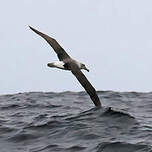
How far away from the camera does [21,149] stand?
396 inches

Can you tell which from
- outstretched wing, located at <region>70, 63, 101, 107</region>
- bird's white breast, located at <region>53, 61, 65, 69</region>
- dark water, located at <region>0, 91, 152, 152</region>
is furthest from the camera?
bird's white breast, located at <region>53, 61, 65, 69</region>

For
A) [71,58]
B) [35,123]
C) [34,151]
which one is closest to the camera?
[34,151]

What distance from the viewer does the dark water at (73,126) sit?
10031 millimetres

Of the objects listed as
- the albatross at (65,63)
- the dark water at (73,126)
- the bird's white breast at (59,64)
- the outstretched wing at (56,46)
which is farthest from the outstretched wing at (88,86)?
the outstretched wing at (56,46)

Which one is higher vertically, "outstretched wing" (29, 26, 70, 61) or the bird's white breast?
"outstretched wing" (29, 26, 70, 61)

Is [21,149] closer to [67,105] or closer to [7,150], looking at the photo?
[7,150]

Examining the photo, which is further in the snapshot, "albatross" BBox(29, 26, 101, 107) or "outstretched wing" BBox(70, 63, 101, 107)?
"albatross" BBox(29, 26, 101, 107)

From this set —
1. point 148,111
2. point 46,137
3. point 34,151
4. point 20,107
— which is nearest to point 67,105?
point 20,107

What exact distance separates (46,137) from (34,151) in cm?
104

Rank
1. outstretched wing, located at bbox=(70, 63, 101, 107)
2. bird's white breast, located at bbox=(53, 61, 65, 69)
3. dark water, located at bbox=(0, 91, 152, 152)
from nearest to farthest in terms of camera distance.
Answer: dark water, located at bbox=(0, 91, 152, 152)
outstretched wing, located at bbox=(70, 63, 101, 107)
bird's white breast, located at bbox=(53, 61, 65, 69)

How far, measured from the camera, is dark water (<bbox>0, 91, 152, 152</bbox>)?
10031mm

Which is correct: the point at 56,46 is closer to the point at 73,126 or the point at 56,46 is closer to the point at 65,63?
the point at 65,63

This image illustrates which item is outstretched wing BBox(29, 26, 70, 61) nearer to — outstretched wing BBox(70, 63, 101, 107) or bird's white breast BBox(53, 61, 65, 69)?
bird's white breast BBox(53, 61, 65, 69)

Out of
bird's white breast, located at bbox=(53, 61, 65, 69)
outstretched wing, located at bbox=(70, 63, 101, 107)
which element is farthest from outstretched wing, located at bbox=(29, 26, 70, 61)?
outstretched wing, located at bbox=(70, 63, 101, 107)
